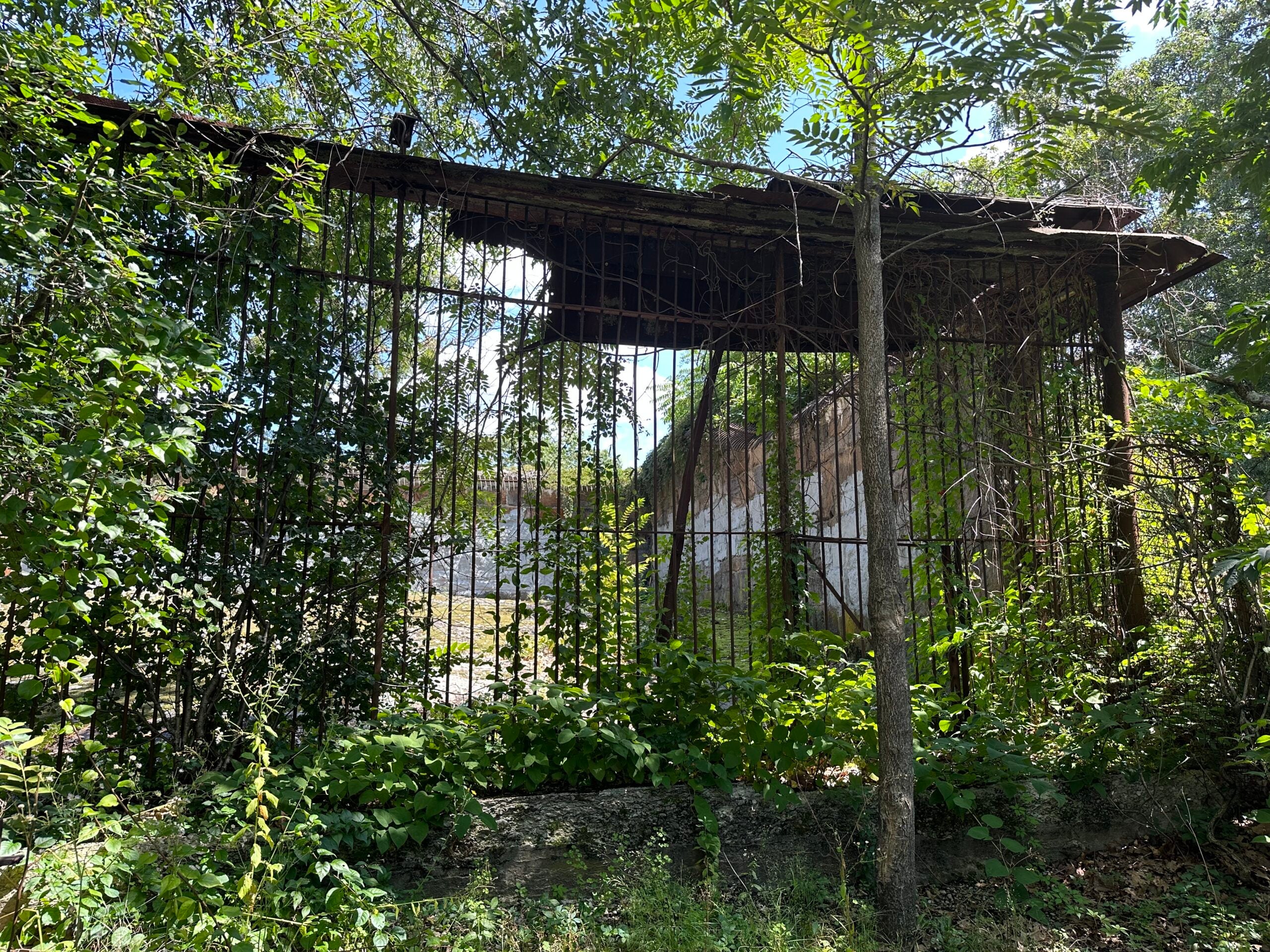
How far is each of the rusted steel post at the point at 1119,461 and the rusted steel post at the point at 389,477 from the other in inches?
156

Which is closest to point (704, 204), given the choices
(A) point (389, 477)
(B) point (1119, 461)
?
(A) point (389, 477)

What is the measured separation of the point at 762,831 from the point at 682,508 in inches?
99.6

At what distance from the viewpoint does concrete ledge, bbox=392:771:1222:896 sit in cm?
382

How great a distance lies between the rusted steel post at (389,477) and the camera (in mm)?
4270

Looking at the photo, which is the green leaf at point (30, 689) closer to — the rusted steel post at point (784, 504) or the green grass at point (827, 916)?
the green grass at point (827, 916)

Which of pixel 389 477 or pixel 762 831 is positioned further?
pixel 389 477

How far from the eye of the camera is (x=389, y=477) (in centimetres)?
450

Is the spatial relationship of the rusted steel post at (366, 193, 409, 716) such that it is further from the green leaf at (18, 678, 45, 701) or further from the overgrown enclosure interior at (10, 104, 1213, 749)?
the green leaf at (18, 678, 45, 701)

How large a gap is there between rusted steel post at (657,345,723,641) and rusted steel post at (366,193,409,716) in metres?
1.71

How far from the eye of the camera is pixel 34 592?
308cm

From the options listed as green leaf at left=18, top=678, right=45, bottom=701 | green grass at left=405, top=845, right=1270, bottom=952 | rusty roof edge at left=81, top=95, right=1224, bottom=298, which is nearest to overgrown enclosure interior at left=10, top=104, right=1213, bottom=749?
rusty roof edge at left=81, top=95, right=1224, bottom=298

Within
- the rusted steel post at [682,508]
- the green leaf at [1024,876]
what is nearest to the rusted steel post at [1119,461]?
the green leaf at [1024,876]

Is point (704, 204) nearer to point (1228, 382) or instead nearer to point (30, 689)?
→ point (1228, 382)

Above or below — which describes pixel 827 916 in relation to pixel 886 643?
below
